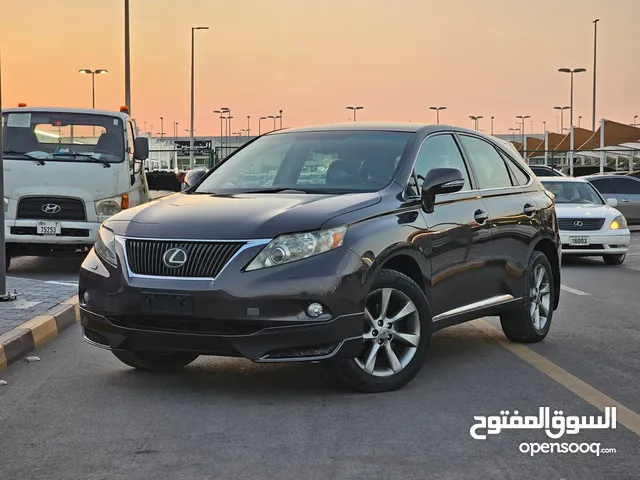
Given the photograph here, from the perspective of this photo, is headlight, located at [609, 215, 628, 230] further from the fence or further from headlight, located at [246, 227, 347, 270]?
the fence

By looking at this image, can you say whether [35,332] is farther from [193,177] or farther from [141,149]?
[141,149]

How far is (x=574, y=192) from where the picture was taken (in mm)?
17891

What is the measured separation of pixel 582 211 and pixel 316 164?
10549 mm

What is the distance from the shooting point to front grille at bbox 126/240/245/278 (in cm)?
565

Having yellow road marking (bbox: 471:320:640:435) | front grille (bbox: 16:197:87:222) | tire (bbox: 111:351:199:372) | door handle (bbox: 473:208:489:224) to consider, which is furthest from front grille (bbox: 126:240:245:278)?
front grille (bbox: 16:197:87:222)

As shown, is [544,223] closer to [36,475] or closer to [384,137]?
[384,137]

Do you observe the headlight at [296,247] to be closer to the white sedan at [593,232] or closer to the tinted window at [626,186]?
the white sedan at [593,232]

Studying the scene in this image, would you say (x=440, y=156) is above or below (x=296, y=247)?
above

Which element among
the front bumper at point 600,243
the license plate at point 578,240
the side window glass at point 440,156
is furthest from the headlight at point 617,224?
the side window glass at point 440,156

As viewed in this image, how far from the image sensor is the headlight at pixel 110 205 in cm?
1302

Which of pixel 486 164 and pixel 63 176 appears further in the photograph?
pixel 63 176

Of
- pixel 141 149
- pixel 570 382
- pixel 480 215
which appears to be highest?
pixel 141 149

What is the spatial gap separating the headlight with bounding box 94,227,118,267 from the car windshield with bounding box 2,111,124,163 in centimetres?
727

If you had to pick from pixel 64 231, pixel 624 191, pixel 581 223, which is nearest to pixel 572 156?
pixel 624 191
